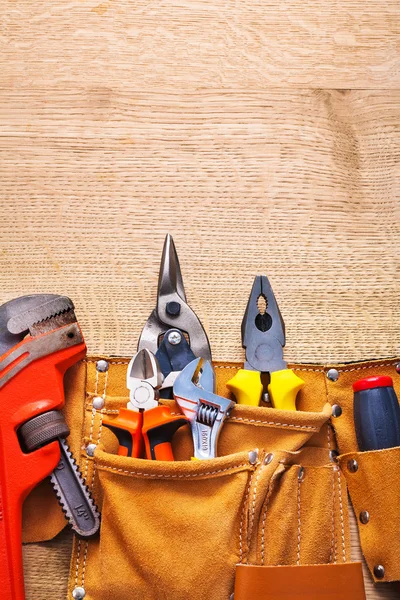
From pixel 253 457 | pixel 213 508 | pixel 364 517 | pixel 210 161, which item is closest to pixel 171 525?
pixel 213 508

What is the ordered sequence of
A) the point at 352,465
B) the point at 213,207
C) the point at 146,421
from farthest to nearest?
the point at 213,207 → the point at 352,465 → the point at 146,421

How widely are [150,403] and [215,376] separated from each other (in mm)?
179

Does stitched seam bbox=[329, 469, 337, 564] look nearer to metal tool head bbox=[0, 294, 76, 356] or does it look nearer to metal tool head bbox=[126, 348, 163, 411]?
metal tool head bbox=[126, 348, 163, 411]

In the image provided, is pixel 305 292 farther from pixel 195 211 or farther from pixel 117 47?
pixel 117 47

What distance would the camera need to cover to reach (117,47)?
65.2 inches

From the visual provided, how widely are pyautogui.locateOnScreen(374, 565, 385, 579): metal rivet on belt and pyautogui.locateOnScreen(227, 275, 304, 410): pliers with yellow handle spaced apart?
375 millimetres

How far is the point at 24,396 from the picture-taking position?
1339 mm

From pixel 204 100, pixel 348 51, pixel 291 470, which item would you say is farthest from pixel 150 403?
pixel 348 51

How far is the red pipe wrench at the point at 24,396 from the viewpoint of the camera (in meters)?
1.30

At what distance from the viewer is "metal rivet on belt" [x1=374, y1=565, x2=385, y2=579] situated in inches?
53.9

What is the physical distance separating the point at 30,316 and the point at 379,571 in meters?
0.90

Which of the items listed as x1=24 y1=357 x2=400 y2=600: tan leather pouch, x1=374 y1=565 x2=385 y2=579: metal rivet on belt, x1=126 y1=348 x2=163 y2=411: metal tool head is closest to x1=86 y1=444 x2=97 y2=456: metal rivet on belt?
x1=24 y1=357 x2=400 y2=600: tan leather pouch

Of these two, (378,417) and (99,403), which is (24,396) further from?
(378,417)

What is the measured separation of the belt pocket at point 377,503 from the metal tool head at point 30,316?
2.20ft
